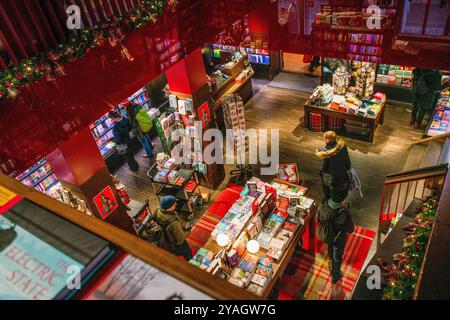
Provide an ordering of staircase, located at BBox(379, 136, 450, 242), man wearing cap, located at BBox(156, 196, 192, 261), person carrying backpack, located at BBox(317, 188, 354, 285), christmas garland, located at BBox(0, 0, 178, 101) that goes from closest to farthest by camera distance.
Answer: christmas garland, located at BBox(0, 0, 178, 101) → staircase, located at BBox(379, 136, 450, 242) → person carrying backpack, located at BBox(317, 188, 354, 285) → man wearing cap, located at BBox(156, 196, 192, 261)

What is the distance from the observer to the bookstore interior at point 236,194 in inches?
57.2

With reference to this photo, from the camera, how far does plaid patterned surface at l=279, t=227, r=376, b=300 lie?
5.96 meters

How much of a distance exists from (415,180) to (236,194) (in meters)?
3.99

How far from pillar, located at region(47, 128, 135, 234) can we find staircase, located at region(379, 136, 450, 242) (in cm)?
463

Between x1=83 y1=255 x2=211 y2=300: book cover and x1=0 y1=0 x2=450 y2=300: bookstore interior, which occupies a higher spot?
x1=83 y1=255 x2=211 y2=300: book cover

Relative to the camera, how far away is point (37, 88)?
15.4 ft

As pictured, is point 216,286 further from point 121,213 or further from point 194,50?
point 194,50

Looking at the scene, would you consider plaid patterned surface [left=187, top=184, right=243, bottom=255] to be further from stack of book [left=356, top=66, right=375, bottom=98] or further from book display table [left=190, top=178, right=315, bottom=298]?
stack of book [left=356, top=66, right=375, bottom=98]

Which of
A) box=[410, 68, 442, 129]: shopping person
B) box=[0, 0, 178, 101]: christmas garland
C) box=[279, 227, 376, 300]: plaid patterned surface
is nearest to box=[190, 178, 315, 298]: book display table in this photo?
box=[279, 227, 376, 300]: plaid patterned surface

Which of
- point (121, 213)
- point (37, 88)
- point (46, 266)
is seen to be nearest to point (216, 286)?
point (46, 266)

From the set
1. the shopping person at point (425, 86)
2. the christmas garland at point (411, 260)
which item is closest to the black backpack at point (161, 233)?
the christmas garland at point (411, 260)

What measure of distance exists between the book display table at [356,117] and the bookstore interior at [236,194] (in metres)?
0.03
